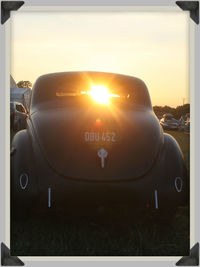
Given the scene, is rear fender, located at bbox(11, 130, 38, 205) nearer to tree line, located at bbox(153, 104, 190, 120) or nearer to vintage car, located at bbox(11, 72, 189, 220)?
vintage car, located at bbox(11, 72, 189, 220)

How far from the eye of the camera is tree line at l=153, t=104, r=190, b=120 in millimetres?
4574

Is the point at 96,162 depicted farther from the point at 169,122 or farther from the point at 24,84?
the point at 24,84

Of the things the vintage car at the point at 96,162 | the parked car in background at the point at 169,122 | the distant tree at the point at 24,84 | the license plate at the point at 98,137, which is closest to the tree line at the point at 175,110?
the parked car in background at the point at 169,122

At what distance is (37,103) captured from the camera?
17.1ft

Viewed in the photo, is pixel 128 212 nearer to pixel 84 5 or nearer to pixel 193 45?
pixel 193 45

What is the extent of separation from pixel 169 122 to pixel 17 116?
149 cm

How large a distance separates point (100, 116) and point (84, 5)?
102cm

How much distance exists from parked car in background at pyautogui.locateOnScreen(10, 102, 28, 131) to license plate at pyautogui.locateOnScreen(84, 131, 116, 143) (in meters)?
0.68

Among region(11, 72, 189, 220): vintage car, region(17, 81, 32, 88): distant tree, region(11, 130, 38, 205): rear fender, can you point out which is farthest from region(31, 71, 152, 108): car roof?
region(11, 130, 38, 205): rear fender

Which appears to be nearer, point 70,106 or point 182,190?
point 182,190

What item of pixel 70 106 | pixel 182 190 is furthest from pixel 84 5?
pixel 182 190

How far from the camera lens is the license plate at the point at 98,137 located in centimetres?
443

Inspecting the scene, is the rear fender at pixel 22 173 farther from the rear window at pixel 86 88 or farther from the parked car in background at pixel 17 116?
the rear window at pixel 86 88

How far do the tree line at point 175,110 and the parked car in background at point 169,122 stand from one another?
4cm
